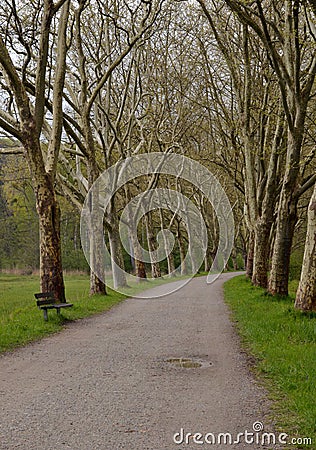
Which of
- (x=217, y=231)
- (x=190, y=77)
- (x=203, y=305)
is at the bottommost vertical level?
(x=203, y=305)

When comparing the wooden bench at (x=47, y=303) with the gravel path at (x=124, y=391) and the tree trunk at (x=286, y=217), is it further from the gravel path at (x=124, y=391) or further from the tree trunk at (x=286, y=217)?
the tree trunk at (x=286, y=217)

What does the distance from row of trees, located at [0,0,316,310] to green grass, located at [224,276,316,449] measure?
1382 mm

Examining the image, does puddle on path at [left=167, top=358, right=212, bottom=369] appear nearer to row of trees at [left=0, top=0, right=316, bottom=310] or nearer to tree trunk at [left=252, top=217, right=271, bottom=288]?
row of trees at [left=0, top=0, right=316, bottom=310]

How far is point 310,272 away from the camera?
13.0 metres

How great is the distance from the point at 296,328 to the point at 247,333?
107 cm

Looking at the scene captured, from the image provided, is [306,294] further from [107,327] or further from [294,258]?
[294,258]

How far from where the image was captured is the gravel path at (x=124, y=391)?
5586 millimetres

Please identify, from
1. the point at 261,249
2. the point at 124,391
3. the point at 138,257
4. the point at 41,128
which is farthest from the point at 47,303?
the point at 138,257

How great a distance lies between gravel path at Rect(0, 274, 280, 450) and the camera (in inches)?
220

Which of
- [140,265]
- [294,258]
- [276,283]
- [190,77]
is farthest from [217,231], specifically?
[276,283]

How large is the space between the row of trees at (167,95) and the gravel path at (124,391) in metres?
4.07

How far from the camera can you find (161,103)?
30.8 metres

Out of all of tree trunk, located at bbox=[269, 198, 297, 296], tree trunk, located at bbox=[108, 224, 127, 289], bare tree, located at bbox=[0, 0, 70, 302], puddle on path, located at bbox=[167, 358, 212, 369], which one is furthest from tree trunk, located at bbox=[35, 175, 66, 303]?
tree trunk, located at bbox=[108, 224, 127, 289]

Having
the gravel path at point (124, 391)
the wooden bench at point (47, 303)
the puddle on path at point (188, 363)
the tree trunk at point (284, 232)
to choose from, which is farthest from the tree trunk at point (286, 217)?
the puddle on path at point (188, 363)
